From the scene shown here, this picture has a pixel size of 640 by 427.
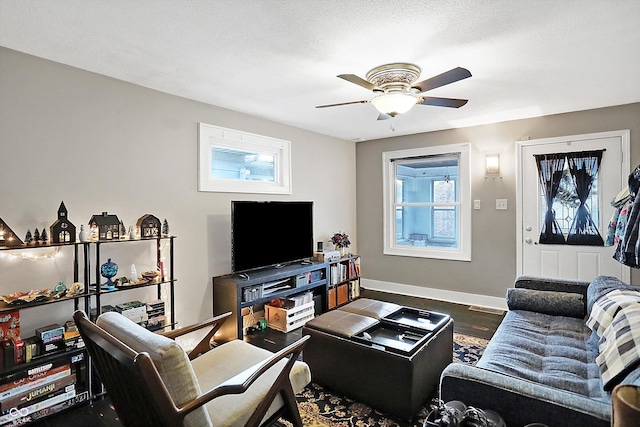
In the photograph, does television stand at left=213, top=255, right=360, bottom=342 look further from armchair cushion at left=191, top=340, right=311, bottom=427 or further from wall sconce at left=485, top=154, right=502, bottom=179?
wall sconce at left=485, top=154, right=502, bottom=179

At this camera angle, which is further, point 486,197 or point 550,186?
point 486,197

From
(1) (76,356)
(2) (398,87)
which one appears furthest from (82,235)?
(2) (398,87)

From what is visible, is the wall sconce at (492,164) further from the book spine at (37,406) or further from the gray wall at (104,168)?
the book spine at (37,406)

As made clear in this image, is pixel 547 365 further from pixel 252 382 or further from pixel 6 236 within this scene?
pixel 6 236

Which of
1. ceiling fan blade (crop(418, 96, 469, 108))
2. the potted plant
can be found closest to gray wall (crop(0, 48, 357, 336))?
the potted plant

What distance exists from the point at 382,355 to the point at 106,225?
87.6 inches

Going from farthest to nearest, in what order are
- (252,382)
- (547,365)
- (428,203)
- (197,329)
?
1. (428,203)
2. (197,329)
3. (547,365)
4. (252,382)

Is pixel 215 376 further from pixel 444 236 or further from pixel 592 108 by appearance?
pixel 592 108

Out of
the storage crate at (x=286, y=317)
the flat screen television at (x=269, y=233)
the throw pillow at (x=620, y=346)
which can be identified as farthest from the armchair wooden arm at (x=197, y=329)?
the throw pillow at (x=620, y=346)

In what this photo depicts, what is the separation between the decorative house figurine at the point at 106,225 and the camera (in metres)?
2.55

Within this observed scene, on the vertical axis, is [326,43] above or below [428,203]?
above

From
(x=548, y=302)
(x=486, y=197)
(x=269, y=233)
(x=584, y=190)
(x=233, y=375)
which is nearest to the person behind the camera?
(x=233, y=375)

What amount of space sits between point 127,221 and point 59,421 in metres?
1.46

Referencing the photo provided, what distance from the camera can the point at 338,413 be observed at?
227 cm
